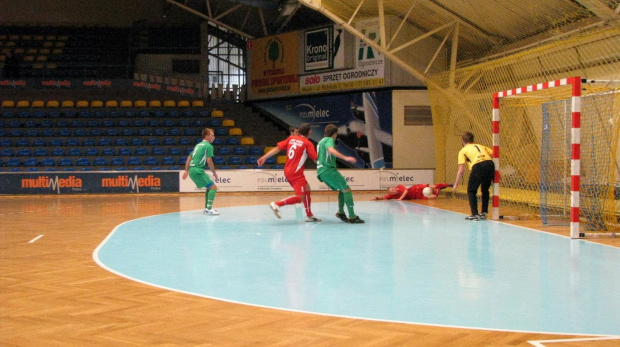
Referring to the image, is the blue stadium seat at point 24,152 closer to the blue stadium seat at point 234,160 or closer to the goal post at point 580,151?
the blue stadium seat at point 234,160

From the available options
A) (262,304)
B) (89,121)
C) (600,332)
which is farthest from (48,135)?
(600,332)

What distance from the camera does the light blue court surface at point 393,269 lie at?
5.96m

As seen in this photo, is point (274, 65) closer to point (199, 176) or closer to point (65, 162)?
point (65, 162)

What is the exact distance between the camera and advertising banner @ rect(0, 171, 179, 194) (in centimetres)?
2341

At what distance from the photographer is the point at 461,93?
20.7 metres

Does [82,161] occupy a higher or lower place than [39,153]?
lower

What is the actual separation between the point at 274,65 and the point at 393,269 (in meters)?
23.8

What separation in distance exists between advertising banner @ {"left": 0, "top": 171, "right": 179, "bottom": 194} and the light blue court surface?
10.9 m

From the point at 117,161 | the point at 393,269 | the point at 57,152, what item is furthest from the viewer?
the point at 57,152

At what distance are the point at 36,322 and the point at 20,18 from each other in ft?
115

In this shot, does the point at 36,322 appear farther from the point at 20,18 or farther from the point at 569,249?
the point at 20,18

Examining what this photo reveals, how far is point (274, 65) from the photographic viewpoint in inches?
1219

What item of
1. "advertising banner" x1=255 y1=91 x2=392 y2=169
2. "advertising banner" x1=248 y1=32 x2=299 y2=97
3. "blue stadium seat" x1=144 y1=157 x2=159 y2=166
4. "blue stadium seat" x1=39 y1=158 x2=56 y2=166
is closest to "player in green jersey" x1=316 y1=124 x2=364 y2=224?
"advertising banner" x1=255 y1=91 x2=392 y2=169

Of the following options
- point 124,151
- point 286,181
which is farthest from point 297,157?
point 124,151
